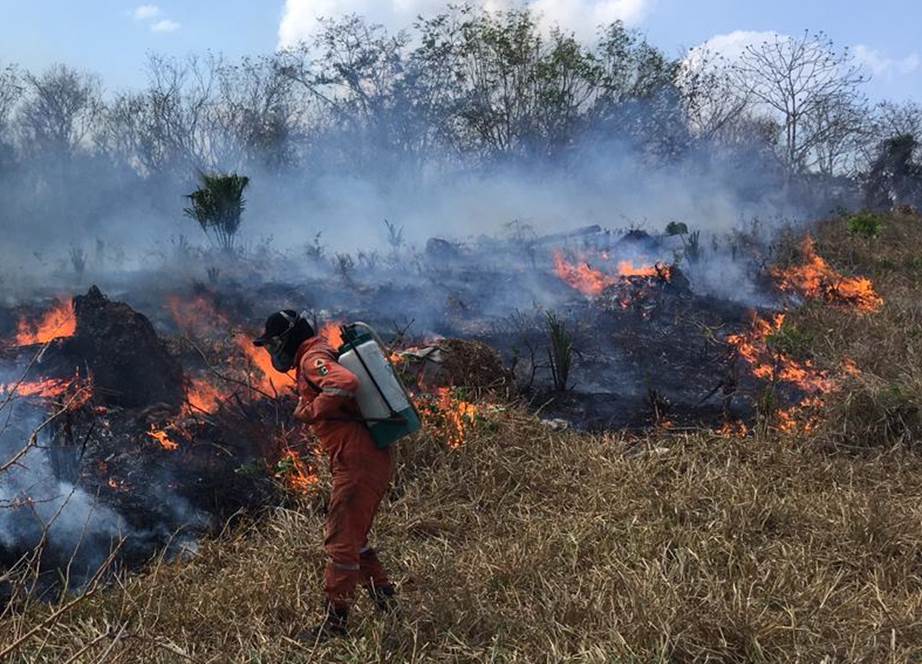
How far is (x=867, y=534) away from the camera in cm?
447

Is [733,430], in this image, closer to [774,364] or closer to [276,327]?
[774,364]

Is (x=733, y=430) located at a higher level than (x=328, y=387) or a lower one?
lower

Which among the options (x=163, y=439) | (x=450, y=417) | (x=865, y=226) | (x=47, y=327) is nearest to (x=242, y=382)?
(x=163, y=439)

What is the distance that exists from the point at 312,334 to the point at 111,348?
10.8ft

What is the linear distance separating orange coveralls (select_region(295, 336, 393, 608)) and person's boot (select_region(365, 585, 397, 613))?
6.2 inches

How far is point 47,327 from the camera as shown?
329 inches

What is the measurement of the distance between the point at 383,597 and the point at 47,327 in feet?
20.8

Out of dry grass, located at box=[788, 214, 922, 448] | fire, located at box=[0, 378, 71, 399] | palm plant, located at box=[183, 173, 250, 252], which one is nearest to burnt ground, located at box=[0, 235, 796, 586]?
fire, located at box=[0, 378, 71, 399]

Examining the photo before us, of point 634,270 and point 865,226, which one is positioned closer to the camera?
point 634,270

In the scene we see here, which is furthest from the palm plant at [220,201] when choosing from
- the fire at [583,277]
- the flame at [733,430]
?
the flame at [733,430]

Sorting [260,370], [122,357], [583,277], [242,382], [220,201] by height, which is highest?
[220,201]

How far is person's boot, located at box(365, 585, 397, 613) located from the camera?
12.3 feet

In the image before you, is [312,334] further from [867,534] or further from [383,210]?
[383,210]

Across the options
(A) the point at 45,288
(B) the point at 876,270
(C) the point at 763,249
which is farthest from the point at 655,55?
(A) the point at 45,288
